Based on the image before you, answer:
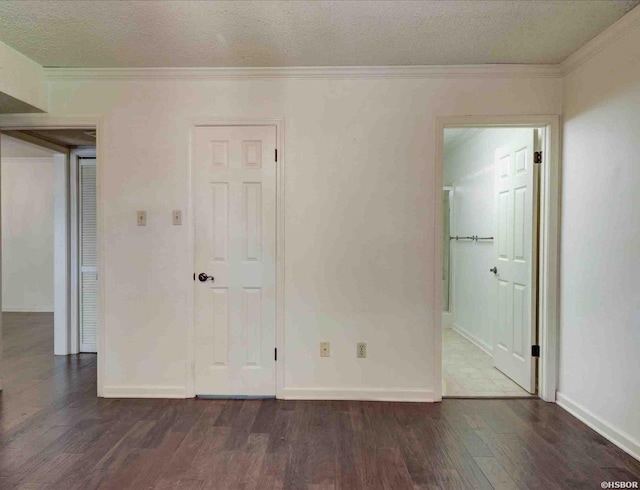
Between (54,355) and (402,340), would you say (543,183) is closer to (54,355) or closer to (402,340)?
(402,340)

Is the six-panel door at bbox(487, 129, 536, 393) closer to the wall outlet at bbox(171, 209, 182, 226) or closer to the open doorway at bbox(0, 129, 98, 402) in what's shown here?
the wall outlet at bbox(171, 209, 182, 226)

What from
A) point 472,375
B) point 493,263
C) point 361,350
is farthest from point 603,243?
point 361,350

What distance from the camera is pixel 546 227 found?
264cm

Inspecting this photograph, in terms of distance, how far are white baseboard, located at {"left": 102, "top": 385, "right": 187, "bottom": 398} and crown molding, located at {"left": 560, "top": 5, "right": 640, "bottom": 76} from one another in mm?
3588

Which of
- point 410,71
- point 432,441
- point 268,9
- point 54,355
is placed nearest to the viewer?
point 268,9

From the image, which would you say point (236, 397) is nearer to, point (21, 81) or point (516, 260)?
point (516, 260)

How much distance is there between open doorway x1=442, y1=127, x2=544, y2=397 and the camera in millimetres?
2785

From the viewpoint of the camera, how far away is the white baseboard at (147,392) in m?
2.69

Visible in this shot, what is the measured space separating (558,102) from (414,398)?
94.6 inches

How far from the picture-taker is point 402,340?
265cm

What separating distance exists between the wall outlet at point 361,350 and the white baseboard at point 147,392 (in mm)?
1329

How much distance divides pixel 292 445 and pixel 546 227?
7.56ft

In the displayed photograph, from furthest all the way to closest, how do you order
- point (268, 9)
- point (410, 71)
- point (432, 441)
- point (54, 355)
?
point (54, 355)
point (410, 71)
point (432, 441)
point (268, 9)

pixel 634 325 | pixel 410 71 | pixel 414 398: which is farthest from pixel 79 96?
pixel 634 325
